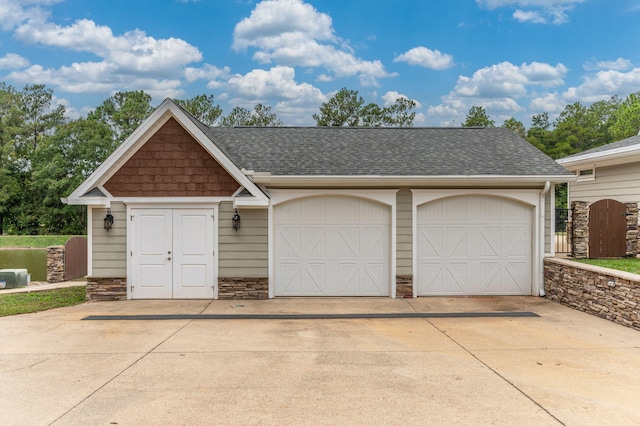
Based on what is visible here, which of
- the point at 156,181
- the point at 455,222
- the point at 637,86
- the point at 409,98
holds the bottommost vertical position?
the point at 455,222

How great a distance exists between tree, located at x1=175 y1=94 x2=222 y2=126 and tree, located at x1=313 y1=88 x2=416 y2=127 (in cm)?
918

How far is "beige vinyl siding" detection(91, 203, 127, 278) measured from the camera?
390 inches

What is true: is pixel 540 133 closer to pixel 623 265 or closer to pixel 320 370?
pixel 623 265

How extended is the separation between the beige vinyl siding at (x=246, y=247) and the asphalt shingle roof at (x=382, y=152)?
1.19 m

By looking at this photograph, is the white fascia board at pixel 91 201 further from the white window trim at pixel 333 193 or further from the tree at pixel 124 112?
the tree at pixel 124 112

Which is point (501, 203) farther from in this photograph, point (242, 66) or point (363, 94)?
point (363, 94)

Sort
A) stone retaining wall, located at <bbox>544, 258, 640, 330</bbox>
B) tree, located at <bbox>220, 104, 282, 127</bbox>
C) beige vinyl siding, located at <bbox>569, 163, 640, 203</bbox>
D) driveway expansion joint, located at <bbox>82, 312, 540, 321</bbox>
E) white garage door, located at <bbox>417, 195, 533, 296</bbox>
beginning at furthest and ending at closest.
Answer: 1. tree, located at <bbox>220, 104, 282, 127</bbox>
2. beige vinyl siding, located at <bbox>569, 163, 640, 203</bbox>
3. white garage door, located at <bbox>417, 195, 533, 296</bbox>
4. driveway expansion joint, located at <bbox>82, 312, 540, 321</bbox>
5. stone retaining wall, located at <bbox>544, 258, 640, 330</bbox>

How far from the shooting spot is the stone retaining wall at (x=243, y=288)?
396 inches

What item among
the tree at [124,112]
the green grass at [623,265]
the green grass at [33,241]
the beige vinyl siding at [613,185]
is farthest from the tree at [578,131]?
the green grass at [33,241]

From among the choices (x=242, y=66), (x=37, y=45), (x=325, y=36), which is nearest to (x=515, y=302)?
(x=325, y=36)

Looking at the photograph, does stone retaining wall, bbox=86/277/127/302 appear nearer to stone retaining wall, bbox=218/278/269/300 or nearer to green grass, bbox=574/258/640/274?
stone retaining wall, bbox=218/278/269/300

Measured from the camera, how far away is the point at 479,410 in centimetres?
427

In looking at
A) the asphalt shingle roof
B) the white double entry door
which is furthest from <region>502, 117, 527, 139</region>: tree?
the white double entry door

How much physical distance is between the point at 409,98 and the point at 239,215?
31428 mm
